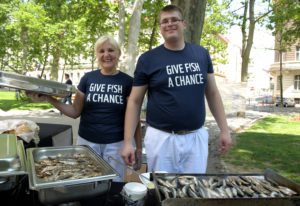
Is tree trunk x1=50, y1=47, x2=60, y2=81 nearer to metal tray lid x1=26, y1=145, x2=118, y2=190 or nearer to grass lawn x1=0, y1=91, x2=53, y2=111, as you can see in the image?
grass lawn x1=0, y1=91, x2=53, y2=111

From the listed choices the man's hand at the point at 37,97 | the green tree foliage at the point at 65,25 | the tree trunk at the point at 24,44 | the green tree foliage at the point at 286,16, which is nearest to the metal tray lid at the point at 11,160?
the man's hand at the point at 37,97

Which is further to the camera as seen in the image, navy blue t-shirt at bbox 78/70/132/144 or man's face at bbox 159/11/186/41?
navy blue t-shirt at bbox 78/70/132/144

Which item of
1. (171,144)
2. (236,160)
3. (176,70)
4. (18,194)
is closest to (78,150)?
(18,194)

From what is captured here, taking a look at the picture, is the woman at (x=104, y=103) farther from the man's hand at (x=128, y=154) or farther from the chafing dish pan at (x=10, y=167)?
the chafing dish pan at (x=10, y=167)

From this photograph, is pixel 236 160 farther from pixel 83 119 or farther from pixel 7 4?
pixel 7 4

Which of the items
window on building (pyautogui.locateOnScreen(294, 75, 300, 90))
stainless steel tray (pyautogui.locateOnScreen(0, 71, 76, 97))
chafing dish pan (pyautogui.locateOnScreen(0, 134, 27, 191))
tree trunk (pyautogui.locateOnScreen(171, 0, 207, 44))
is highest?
window on building (pyautogui.locateOnScreen(294, 75, 300, 90))

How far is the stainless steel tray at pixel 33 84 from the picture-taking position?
1.89m

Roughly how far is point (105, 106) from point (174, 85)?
2.10ft

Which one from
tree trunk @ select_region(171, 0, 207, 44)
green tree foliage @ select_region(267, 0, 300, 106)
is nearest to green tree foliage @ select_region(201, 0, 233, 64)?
green tree foliage @ select_region(267, 0, 300, 106)

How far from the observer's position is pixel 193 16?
17.4 ft

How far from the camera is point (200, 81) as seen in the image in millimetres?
2559

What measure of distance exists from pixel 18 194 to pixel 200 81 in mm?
1405

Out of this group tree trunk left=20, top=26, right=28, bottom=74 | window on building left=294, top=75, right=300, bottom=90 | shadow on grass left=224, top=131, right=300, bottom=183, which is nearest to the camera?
shadow on grass left=224, top=131, right=300, bottom=183

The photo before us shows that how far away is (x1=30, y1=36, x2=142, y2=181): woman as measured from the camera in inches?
112
